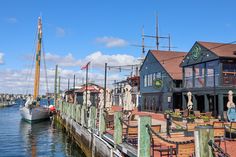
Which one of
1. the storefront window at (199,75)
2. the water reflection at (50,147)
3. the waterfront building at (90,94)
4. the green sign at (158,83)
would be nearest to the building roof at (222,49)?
the storefront window at (199,75)

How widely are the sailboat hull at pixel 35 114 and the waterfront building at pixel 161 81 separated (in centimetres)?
1504

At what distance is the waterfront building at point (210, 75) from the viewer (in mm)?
23594

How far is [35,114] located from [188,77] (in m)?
23.3

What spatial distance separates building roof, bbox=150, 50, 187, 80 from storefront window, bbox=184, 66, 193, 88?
94.2 inches

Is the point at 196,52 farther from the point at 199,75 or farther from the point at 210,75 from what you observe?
the point at 210,75

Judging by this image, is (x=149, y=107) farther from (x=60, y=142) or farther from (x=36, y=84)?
(x=36, y=84)

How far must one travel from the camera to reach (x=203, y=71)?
2662cm

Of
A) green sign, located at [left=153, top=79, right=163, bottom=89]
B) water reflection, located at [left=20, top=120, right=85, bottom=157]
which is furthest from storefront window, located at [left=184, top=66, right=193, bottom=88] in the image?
water reflection, located at [left=20, top=120, right=85, bottom=157]

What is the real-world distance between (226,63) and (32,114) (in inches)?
1093

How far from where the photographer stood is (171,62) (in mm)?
35312

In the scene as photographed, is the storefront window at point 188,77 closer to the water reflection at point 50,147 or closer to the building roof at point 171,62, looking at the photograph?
the building roof at point 171,62

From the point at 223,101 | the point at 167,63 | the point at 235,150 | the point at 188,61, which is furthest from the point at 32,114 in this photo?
the point at 235,150

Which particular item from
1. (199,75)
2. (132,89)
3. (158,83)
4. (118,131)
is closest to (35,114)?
(132,89)

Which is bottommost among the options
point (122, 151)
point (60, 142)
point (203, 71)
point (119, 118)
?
point (60, 142)
